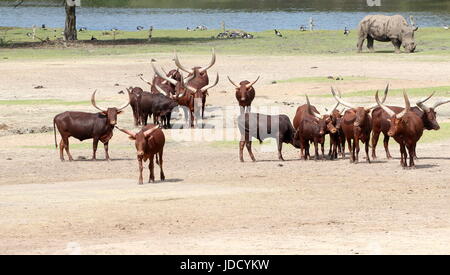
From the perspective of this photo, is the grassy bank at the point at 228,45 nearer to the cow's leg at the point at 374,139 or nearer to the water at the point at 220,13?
the water at the point at 220,13

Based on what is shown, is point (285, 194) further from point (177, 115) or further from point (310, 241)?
point (177, 115)

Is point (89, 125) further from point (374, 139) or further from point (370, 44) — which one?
point (370, 44)

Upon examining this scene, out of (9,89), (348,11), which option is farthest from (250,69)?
(348,11)

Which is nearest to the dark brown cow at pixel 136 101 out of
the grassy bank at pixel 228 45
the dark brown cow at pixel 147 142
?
the dark brown cow at pixel 147 142

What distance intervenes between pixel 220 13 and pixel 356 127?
73447mm

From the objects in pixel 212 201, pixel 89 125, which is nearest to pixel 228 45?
pixel 89 125

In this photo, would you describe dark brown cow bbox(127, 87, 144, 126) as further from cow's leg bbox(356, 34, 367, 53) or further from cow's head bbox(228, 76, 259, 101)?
cow's leg bbox(356, 34, 367, 53)

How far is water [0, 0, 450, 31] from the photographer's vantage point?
80.2 m

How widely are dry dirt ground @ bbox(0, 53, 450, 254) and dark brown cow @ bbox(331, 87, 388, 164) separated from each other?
344 mm

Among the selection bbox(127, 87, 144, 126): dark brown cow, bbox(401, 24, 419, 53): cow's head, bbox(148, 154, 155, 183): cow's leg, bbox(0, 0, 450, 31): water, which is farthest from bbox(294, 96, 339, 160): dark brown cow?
bbox(0, 0, 450, 31): water

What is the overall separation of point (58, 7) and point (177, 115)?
3107 inches

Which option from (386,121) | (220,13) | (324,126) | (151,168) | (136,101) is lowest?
(220,13)

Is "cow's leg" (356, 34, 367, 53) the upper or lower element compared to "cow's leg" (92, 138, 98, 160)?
upper

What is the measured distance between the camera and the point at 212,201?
16.6 metres
